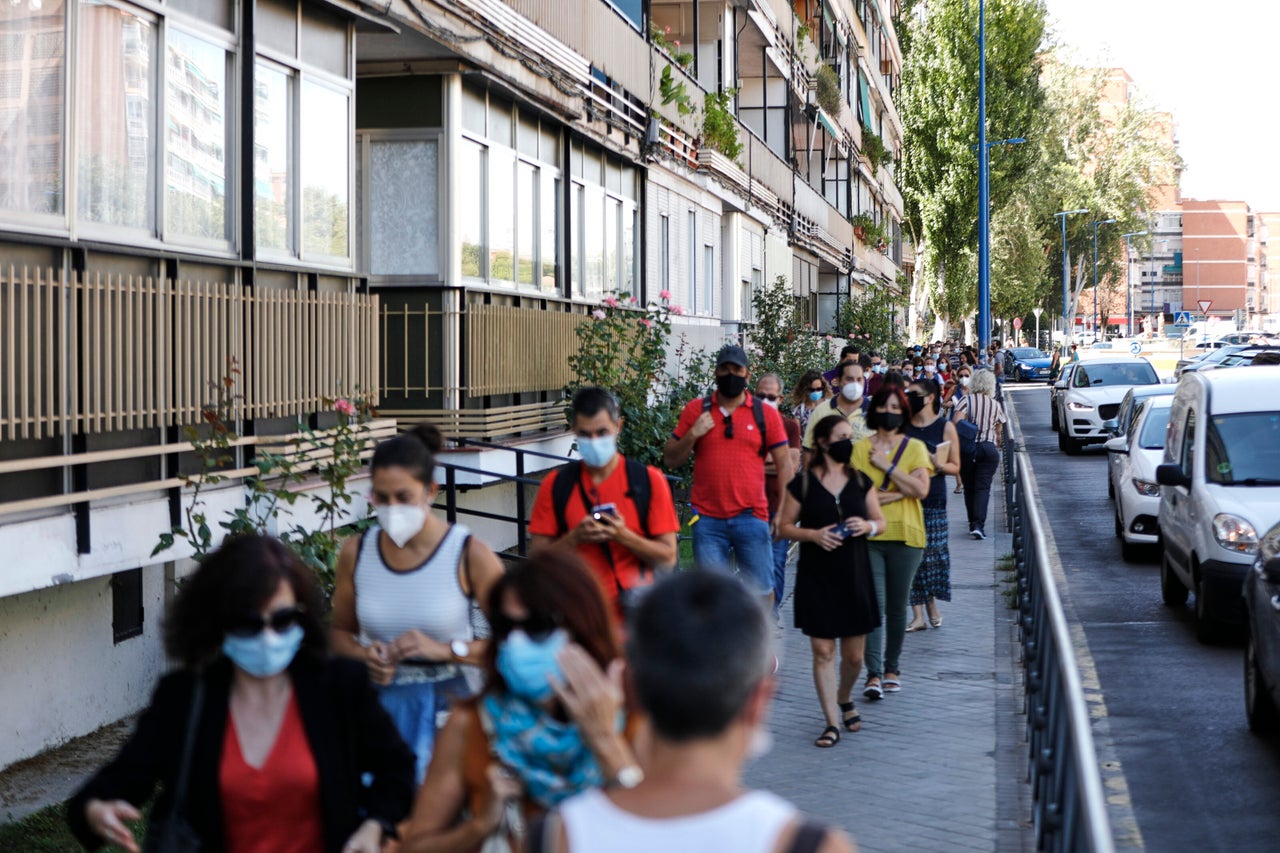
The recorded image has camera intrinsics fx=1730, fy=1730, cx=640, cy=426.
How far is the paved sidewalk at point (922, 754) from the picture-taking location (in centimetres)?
726

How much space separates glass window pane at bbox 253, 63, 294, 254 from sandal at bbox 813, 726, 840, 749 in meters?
4.28

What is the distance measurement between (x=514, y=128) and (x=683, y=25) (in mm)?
11316

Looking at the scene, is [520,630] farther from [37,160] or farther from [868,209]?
[868,209]

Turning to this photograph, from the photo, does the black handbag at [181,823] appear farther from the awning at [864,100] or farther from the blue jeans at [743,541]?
the awning at [864,100]

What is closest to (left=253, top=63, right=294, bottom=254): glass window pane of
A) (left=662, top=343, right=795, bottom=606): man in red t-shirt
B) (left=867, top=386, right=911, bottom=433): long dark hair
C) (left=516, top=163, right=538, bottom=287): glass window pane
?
(left=662, top=343, right=795, bottom=606): man in red t-shirt

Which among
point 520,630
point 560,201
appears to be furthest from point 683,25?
point 520,630

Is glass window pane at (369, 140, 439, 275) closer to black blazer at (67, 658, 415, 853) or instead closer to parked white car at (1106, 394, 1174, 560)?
parked white car at (1106, 394, 1174, 560)

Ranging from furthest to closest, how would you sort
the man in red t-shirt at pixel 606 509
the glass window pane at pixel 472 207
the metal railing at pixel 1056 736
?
the glass window pane at pixel 472 207, the man in red t-shirt at pixel 606 509, the metal railing at pixel 1056 736

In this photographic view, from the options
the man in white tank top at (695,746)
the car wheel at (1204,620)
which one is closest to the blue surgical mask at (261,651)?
the man in white tank top at (695,746)

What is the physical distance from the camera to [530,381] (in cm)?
1521

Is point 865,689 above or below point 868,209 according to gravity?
below

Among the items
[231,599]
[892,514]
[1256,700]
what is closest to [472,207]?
[892,514]

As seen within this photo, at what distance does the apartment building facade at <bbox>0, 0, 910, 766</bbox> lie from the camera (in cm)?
771

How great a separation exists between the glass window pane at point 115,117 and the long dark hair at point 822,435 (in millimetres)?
Result: 3528
